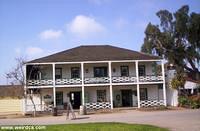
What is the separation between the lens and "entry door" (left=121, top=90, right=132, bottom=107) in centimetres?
4147

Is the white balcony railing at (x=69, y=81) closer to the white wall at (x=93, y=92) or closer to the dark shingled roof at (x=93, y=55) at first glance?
the white wall at (x=93, y=92)

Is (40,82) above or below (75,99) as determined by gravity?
above

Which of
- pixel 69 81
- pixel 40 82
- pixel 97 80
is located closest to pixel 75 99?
pixel 69 81

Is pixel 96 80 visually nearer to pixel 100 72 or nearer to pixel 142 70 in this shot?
pixel 100 72

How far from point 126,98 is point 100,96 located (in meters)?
2.98

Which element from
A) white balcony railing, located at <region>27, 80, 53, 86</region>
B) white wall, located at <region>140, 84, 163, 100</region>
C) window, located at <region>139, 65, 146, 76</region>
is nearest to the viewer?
white balcony railing, located at <region>27, 80, 53, 86</region>

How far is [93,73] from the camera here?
41312mm

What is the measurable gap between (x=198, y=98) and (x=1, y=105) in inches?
853

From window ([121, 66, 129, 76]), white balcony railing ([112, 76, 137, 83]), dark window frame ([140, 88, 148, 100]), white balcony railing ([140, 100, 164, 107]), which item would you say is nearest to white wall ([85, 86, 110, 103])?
white balcony railing ([112, 76, 137, 83])

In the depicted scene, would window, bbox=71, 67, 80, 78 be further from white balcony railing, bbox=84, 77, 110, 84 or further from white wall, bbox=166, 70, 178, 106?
white wall, bbox=166, 70, 178, 106

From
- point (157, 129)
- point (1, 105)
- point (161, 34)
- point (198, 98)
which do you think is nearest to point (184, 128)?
point (157, 129)

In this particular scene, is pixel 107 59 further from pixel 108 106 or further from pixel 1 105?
pixel 1 105

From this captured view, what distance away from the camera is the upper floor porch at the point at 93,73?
39.1 meters

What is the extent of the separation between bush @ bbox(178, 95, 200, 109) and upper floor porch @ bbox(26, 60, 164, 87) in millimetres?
2961
